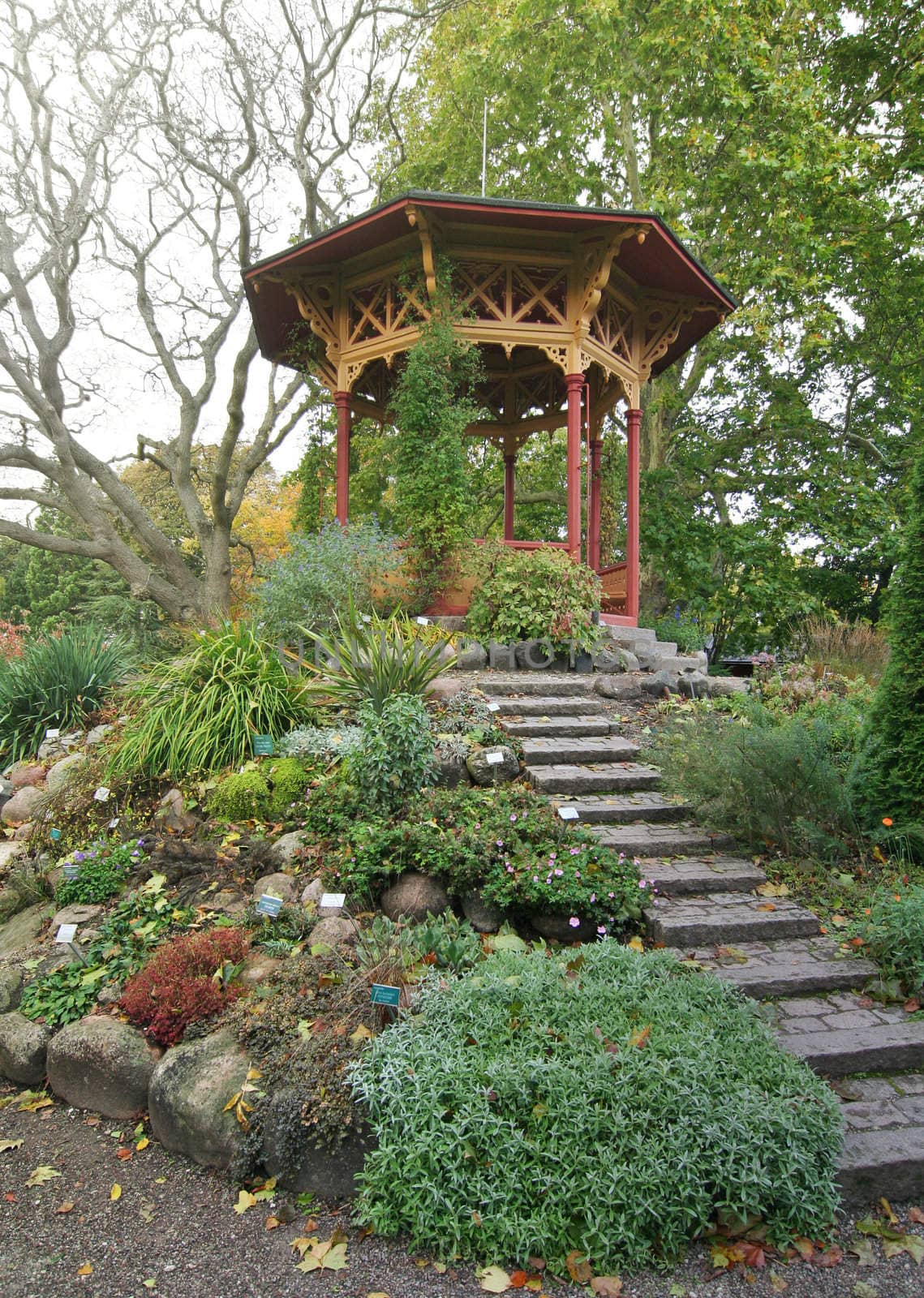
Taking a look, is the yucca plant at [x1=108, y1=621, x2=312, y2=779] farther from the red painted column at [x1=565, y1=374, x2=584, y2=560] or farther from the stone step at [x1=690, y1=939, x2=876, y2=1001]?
the red painted column at [x1=565, y1=374, x2=584, y2=560]

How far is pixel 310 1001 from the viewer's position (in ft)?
10.5

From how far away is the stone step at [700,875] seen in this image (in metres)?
4.13

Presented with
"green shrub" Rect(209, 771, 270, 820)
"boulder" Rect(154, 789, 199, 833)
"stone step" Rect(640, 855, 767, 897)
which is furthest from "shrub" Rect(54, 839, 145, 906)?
"stone step" Rect(640, 855, 767, 897)

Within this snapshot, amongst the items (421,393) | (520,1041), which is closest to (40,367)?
(421,393)

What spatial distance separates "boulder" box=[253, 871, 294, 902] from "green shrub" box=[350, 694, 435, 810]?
0.62m

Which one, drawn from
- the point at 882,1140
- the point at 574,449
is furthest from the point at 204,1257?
the point at 574,449

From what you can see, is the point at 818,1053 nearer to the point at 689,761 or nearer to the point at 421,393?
the point at 689,761

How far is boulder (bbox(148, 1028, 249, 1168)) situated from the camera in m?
2.86

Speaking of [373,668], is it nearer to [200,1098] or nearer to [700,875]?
[700,875]

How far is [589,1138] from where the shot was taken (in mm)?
2459

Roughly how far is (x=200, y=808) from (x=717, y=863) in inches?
123

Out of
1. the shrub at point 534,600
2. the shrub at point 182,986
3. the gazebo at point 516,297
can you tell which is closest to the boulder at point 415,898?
the shrub at point 182,986

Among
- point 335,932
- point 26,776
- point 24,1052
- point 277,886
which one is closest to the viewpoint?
point 24,1052

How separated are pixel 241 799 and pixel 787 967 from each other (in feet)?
10.1
